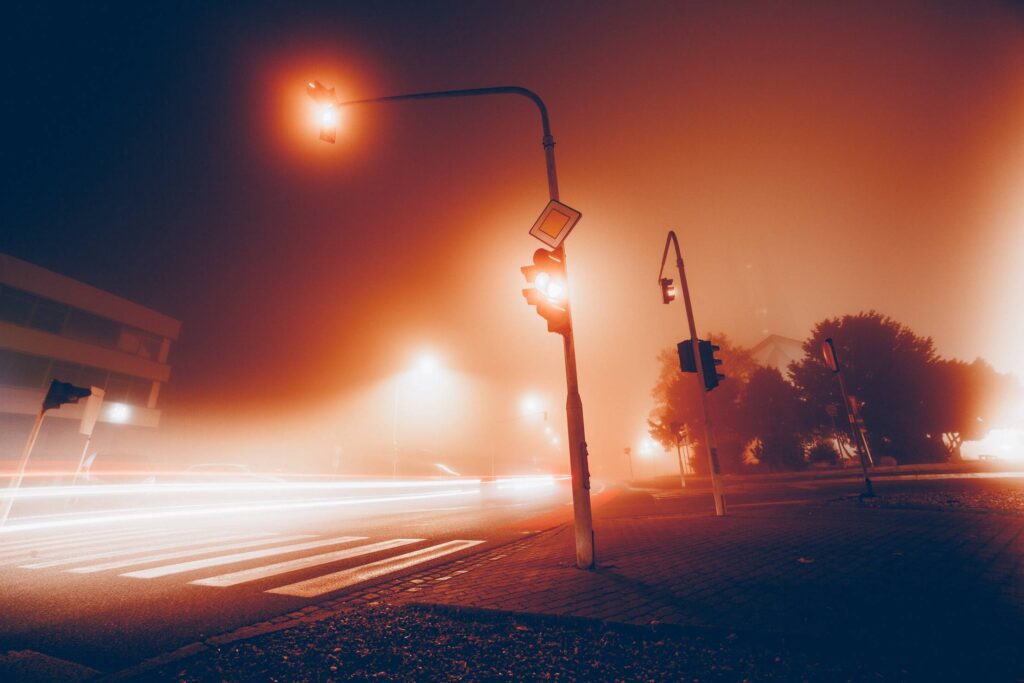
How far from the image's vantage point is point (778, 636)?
9.42 ft

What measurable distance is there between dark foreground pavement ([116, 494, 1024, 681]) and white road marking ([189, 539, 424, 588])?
77.5 inches

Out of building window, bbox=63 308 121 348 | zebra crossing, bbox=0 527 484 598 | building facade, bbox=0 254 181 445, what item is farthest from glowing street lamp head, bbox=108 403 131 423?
zebra crossing, bbox=0 527 484 598

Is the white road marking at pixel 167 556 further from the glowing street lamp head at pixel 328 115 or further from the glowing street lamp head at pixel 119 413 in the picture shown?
the glowing street lamp head at pixel 119 413

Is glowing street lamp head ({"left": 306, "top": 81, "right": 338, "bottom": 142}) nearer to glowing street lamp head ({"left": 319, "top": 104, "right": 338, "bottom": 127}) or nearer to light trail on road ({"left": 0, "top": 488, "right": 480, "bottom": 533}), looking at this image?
glowing street lamp head ({"left": 319, "top": 104, "right": 338, "bottom": 127})

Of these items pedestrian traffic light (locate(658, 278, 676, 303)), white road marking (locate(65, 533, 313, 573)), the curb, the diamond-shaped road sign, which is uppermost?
pedestrian traffic light (locate(658, 278, 676, 303))

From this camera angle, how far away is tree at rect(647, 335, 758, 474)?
3719cm

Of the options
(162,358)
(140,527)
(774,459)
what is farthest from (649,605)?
(162,358)

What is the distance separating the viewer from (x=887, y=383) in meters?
31.5

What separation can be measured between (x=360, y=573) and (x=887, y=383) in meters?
39.6

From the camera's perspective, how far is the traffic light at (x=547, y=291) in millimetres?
5840

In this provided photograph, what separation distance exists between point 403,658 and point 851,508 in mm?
10711

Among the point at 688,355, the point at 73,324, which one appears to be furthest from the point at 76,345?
the point at 688,355

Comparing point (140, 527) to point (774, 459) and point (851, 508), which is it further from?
point (774, 459)

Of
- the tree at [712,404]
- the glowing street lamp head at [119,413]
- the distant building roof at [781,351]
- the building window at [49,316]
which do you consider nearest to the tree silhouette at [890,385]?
the tree at [712,404]
